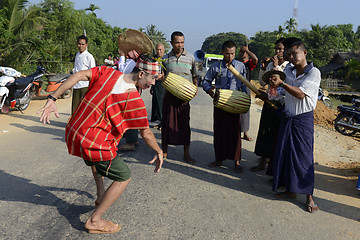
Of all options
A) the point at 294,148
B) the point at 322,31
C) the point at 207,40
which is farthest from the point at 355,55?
the point at 207,40

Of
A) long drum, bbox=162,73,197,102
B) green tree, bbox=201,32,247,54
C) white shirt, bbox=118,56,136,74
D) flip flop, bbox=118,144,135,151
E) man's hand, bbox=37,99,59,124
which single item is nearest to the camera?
man's hand, bbox=37,99,59,124

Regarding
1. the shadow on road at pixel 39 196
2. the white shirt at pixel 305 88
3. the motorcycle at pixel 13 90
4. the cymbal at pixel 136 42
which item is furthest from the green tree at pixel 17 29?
the white shirt at pixel 305 88

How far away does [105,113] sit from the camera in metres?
2.66

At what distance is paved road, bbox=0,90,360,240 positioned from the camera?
306cm

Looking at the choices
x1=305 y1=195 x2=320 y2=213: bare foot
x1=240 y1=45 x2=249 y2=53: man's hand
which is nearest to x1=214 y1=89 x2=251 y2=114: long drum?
x1=240 y1=45 x2=249 y2=53: man's hand

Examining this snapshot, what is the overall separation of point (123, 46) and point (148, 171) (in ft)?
6.51

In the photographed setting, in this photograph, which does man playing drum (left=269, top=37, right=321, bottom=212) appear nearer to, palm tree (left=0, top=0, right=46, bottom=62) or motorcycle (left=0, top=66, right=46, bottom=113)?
motorcycle (left=0, top=66, right=46, bottom=113)

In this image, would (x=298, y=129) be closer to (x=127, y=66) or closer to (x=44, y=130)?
(x=127, y=66)

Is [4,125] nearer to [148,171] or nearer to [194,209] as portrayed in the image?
[148,171]

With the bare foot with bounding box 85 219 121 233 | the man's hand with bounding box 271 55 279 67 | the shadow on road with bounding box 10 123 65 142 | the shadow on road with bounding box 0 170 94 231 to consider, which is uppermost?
the man's hand with bounding box 271 55 279 67

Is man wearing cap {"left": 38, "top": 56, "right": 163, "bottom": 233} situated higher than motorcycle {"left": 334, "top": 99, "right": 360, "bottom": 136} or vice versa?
man wearing cap {"left": 38, "top": 56, "right": 163, "bottom": 233}

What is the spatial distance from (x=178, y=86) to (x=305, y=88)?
2.01 meters

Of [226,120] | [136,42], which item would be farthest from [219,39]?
[136,42]

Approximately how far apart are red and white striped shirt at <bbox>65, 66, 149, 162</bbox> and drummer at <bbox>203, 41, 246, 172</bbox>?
2.30 metres
